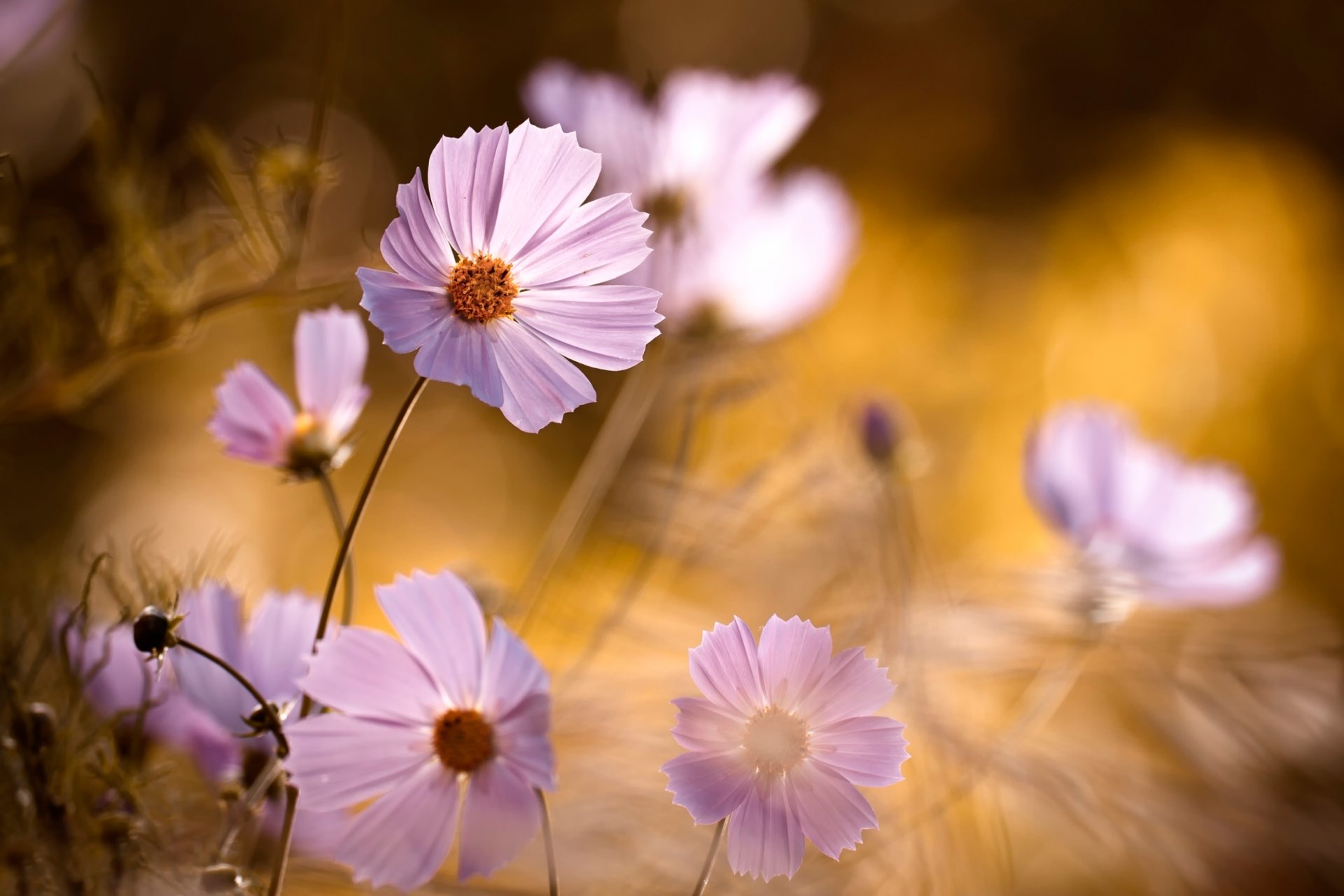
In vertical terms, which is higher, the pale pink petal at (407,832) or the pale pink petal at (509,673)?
the pale pink petal at (509,673)

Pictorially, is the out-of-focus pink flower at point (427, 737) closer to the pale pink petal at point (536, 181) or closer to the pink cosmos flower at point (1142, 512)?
the pale pink petal at point (536, 181)

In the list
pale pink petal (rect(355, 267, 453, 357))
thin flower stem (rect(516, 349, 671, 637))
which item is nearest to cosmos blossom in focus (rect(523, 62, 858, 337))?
thin flower stem (rect(516, 349, 671, 637))

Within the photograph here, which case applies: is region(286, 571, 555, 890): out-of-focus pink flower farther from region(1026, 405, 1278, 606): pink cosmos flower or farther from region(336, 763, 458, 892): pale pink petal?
region(1026, 405, 1278, 606): pink cosmos flower

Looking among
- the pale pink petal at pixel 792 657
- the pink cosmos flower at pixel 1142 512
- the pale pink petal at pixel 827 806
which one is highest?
the pink cosmos flower at pixel 1142 512

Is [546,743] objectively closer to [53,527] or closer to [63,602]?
[63,602]

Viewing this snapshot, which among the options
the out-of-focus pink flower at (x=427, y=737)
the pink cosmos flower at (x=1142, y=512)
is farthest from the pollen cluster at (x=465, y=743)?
the pink cosmos flower at (x=1142, y=512)

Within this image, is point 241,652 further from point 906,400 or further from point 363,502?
point 906,400
